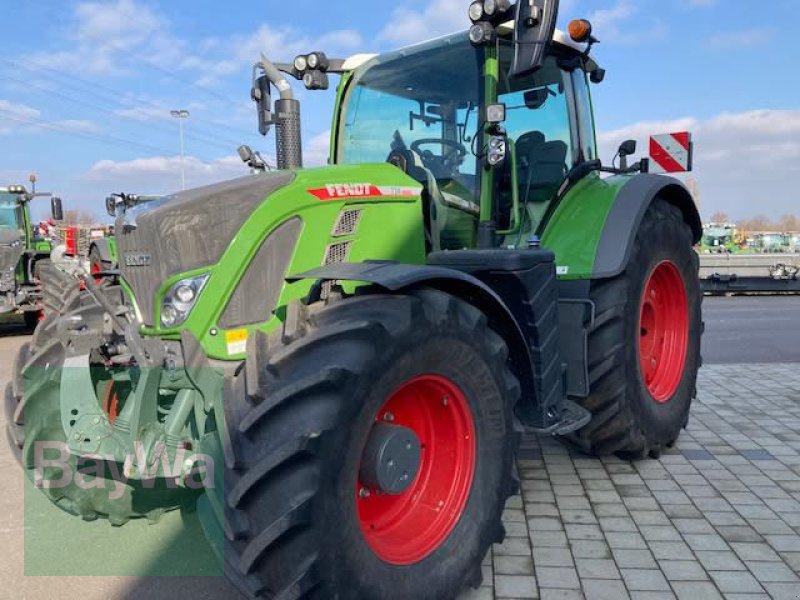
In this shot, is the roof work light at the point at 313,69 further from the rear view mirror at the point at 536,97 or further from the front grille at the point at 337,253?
the front grille at the point at 337,253

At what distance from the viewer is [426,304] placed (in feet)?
8.11

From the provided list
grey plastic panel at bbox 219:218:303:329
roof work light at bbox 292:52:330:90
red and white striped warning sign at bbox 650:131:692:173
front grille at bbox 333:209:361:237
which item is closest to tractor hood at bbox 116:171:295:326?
grey plastic panel at bbox 219:218:303:329

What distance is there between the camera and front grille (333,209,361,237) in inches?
113

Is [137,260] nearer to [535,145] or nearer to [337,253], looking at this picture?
[337,253]

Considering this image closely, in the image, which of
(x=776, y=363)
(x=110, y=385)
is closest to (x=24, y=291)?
(x=110, y=385)

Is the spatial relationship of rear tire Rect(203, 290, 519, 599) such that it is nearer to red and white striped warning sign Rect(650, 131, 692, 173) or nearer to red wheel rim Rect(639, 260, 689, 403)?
red wheel rim Rect(639, 260, 689, 403)

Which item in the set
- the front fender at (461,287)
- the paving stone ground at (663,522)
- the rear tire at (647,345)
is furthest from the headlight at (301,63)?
the paving stone ground at (663,522)

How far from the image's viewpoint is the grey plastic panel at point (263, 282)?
8.59 feet

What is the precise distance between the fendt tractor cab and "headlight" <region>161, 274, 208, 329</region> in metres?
9.63

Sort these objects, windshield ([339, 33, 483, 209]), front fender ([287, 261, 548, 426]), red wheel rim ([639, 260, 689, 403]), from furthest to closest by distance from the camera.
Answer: red wheel rim ([639, 260, 689, 403]) → windshield ([339, 33, 483, 209]) → front fender ([287, 261, 548, 426])

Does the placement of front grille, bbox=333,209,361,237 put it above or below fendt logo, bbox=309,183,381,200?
below

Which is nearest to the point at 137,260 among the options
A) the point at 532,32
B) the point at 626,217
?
the point at 532,32

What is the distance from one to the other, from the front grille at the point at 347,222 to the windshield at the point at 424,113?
66 centimetres

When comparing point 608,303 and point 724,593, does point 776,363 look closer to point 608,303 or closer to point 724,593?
point 608,303
